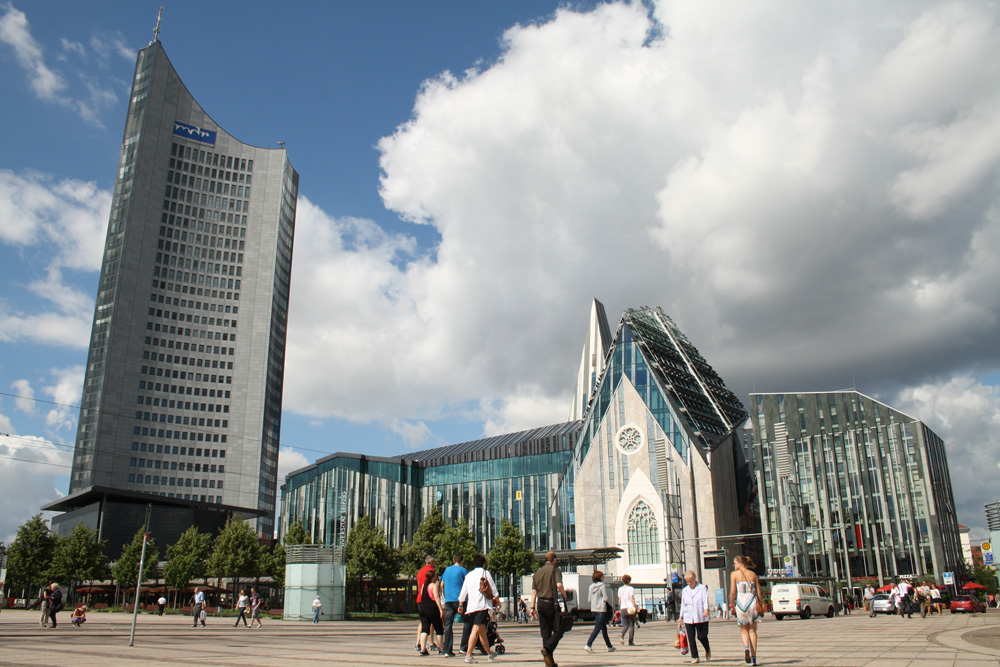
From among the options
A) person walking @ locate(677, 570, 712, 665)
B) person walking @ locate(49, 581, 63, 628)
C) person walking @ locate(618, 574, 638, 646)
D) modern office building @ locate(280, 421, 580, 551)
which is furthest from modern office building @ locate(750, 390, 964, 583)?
person walking @ locate(677, 570, 712, 665)

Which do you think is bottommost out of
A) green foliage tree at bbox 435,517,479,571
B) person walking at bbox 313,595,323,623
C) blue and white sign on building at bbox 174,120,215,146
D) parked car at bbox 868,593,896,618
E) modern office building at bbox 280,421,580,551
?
parked car at bbox 868,593,896,618

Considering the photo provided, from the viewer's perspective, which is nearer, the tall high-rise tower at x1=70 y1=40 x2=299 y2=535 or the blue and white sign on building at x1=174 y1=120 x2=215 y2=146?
the tall high-rise tower at x1=70 y1=40 x2=299 y2=535

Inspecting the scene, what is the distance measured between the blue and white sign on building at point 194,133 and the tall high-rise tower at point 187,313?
21 centimetres

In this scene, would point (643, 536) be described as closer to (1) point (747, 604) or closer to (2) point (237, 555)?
(2) point (237, 555)

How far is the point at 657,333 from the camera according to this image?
96938 mm

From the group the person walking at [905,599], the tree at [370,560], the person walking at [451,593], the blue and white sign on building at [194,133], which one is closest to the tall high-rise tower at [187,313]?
the blue and white sign on building at [194,133]

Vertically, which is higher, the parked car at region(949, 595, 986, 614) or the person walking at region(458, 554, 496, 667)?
the person walking at region(458, 554, 496, 667)

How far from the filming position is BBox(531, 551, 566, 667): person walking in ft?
35.7

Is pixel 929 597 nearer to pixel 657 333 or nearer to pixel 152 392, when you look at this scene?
pixel 657 333

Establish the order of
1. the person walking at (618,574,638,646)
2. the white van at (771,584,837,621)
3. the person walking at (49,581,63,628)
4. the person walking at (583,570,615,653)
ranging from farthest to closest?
the white van at (771,584,837,621)
the person walking at (49,581,63,628)
the person walking at (618,574,638,646)
the person walking at (583,570,615,653)

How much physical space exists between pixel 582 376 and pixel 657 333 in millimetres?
51490

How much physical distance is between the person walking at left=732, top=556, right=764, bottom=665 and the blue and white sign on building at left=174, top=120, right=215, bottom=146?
155844mm

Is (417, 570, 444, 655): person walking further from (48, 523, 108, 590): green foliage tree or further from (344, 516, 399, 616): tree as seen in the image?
(48, 523, 108, 590): green foliage tree

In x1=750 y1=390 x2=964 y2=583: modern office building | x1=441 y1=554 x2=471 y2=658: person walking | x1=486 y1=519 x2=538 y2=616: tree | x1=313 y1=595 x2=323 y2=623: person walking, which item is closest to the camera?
x1=441 y1=554 x2=471 y2=658: person walking
